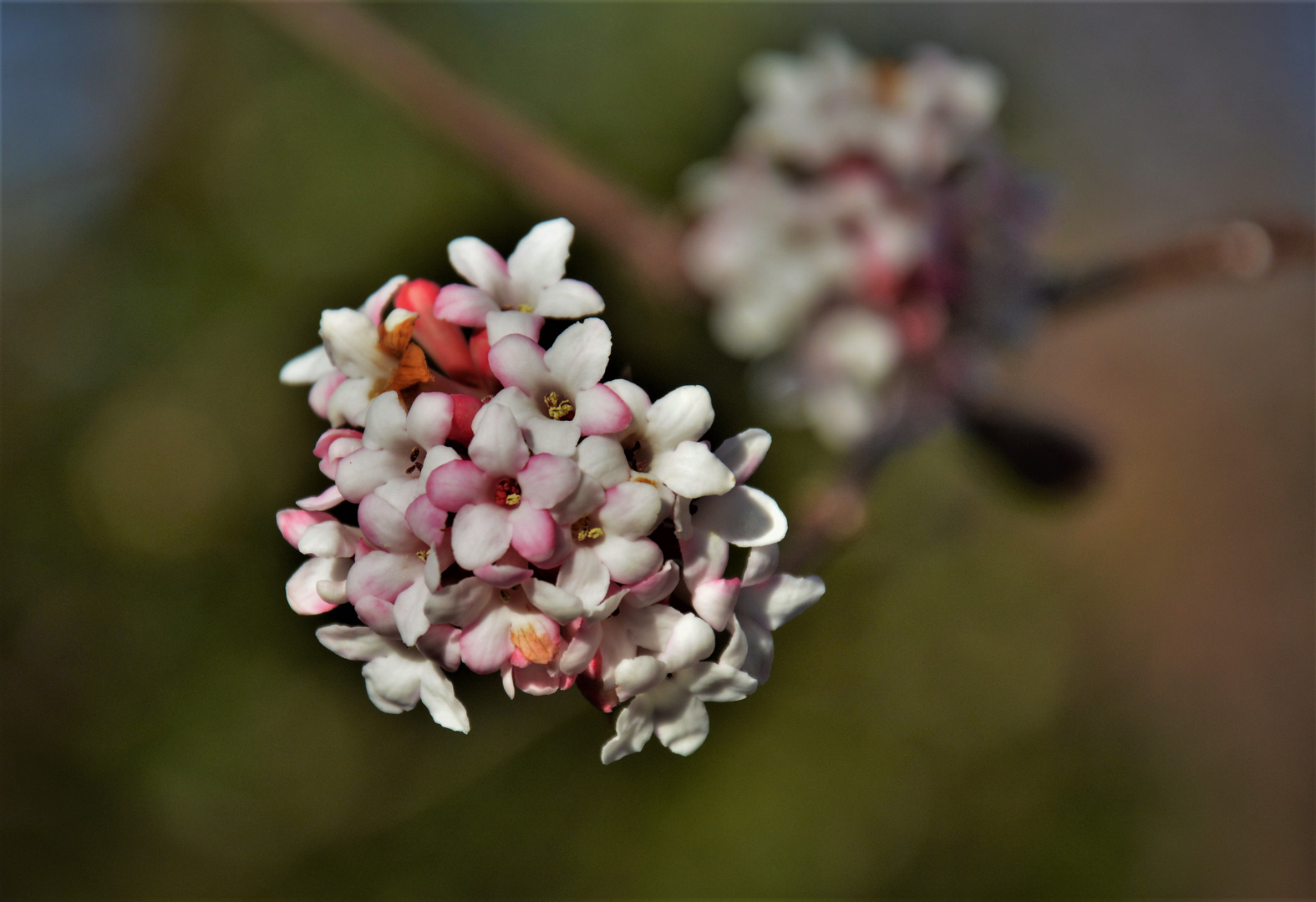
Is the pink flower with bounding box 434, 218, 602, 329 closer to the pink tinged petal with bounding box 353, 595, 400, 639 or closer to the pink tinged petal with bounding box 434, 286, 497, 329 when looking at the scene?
the pink tinged petal with bounding box 434, 286, 497, 329

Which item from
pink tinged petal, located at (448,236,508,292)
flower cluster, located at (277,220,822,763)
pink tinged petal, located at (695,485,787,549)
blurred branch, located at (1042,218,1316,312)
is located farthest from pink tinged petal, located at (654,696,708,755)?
blurred branch, located at (1042,218,1316,312)

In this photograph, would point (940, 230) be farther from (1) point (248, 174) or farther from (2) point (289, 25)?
(1) point (248, 174)

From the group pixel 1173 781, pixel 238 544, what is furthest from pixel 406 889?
pixel 1173 781

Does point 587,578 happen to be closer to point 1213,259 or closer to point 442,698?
point 442,698

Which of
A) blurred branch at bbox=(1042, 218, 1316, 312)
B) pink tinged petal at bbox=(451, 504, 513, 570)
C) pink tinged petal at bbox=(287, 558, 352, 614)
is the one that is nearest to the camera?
pink tinged petal at bbox=(451, 504, 513, 570)

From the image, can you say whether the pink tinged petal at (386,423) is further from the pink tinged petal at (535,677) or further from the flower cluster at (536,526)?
the pink tinged petal at (535,677)

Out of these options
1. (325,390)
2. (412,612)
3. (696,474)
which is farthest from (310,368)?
(696,474)

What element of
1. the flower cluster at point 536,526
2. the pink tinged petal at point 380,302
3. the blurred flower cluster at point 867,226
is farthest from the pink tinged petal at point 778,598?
the blurred flower cluster at point 867,226
